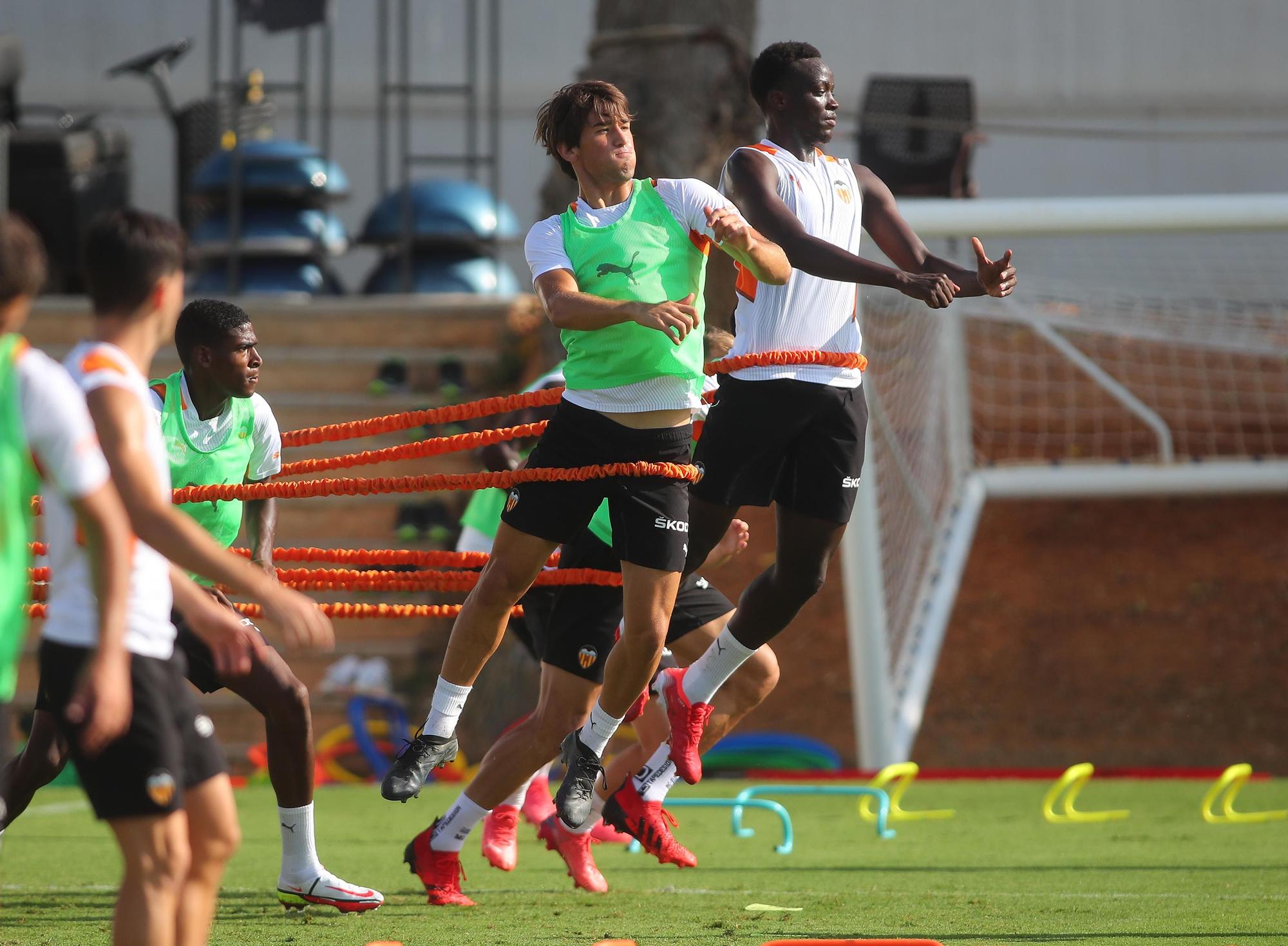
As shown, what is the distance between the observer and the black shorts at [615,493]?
4.56 meters

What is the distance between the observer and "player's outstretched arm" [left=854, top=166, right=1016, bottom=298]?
465cm

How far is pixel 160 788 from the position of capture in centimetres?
291

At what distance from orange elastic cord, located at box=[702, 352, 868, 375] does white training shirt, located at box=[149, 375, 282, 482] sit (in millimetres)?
1336

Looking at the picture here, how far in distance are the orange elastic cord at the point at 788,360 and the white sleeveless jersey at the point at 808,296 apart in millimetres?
21

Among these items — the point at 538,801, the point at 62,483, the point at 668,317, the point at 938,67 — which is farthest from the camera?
the point at 938,67

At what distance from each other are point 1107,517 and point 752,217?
9.12m

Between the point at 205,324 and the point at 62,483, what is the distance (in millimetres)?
2103

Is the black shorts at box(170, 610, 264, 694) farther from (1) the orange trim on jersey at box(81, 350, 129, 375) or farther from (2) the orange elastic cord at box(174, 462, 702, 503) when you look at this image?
(1) the orange trim on jersey at box(81, 350, 129, 375)

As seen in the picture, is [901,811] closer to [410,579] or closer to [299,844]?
[410,579]

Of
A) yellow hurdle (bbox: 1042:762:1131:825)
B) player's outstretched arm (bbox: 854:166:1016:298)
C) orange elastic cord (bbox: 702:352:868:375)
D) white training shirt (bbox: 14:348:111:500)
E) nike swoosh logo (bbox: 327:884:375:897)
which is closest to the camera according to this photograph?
white training shirt (bbox: 14:348:111:500)

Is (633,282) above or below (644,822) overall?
above

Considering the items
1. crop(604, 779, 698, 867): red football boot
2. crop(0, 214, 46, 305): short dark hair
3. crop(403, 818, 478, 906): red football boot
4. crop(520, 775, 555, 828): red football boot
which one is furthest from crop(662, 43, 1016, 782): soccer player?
crop(0, 214, 46, 305): short dark hair

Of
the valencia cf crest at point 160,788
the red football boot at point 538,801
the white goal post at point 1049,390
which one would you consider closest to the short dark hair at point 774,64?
the valencia cf crest at point 160,788

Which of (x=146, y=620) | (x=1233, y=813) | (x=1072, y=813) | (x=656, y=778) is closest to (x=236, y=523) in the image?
(x=656, y=778)
